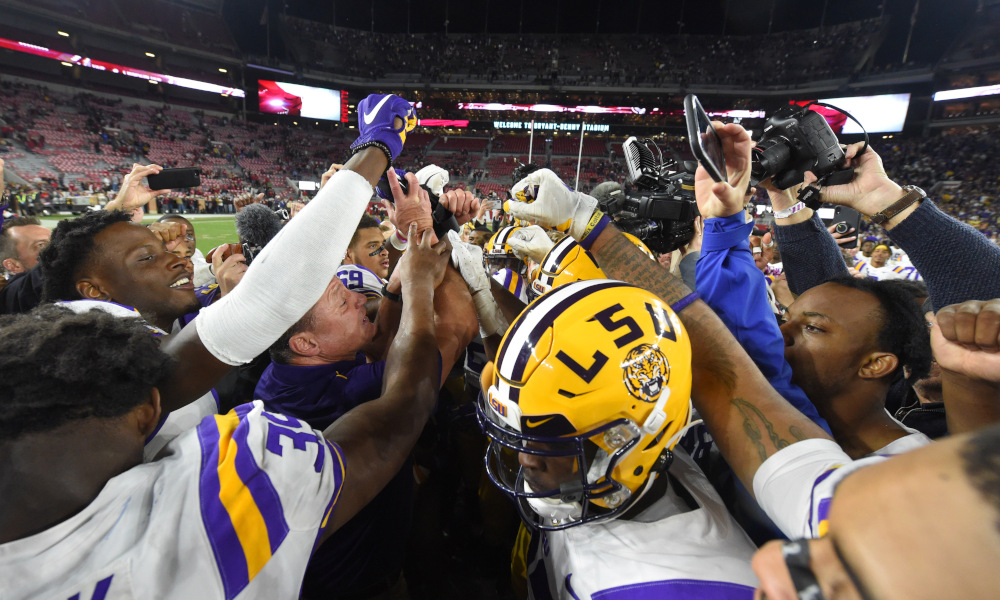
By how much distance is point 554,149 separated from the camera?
40.2 metres

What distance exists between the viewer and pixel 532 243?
392 centimetres

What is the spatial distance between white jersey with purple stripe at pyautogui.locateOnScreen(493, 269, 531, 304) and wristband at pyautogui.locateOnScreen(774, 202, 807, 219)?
2.40 meters

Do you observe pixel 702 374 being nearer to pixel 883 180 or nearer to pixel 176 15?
pixel 883 180

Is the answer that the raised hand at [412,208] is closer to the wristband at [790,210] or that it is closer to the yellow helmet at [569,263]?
the yellow helmet at [569,263]

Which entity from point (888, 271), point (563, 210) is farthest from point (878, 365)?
point (888, 271)

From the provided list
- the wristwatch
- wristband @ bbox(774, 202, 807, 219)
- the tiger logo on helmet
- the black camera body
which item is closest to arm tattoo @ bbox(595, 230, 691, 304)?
the tiger logo on helmet

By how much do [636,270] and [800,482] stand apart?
111 cm

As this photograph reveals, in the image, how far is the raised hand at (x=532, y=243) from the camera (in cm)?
391

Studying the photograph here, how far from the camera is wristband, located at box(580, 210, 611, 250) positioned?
2305 mm

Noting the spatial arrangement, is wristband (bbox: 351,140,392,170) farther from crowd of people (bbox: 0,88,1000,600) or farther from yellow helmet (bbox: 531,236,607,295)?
yellow helmet (bbox: 531,236,607,295)

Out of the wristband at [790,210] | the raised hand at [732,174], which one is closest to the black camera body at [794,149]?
the raised hand at [732,174]

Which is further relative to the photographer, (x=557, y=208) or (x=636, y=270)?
(x=557, y=208)

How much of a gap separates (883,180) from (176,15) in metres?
48.8

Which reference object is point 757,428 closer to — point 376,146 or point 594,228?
point 594,228
